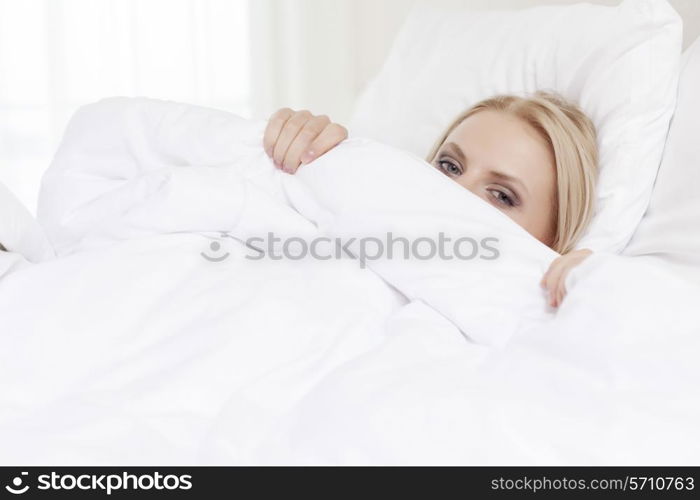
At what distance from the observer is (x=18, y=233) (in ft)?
3.50

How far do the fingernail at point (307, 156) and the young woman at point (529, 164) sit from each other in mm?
51

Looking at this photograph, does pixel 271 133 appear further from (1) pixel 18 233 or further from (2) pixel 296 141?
(1) pixel 18 233

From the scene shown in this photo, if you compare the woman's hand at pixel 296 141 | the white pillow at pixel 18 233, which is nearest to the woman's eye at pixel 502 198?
the woman's hand at pixel 296 141

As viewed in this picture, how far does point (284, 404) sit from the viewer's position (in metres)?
0.77

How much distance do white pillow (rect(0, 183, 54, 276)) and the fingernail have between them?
0.37 meters

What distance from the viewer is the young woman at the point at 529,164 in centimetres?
125

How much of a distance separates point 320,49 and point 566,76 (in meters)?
1.56

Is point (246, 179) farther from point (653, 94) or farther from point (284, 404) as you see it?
point (653, 94)

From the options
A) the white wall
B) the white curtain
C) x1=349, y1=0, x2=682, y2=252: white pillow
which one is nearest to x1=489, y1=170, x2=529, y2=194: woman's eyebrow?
x1=349, y1=0, x2=682, y2=252: white pillow

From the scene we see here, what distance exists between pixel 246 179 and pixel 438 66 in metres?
0.63

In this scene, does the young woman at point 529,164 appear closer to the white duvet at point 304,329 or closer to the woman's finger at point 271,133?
the woman's finger at point 271,133

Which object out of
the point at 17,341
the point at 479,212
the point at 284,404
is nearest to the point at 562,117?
the point at 479,212

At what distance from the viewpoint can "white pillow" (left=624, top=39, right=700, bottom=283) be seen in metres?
1.15
